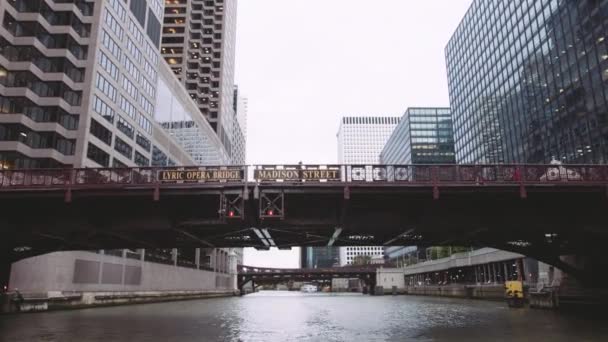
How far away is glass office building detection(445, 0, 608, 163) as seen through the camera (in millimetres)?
72062

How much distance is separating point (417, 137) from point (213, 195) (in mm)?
159681

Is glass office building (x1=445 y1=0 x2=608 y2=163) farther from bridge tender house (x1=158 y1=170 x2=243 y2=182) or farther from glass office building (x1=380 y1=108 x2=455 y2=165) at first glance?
bridge tender house (x1=158 y1=170 x2=243 y2=182)

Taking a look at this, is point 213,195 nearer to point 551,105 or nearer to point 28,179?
point 28,179

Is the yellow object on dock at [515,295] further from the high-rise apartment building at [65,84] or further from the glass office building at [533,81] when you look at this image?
the high-rise apartment building at [65,84]

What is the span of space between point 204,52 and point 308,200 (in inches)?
5391

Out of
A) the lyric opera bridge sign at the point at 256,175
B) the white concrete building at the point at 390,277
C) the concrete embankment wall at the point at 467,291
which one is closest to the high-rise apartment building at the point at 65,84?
the lyric opera bridge sign at the point at 256,175

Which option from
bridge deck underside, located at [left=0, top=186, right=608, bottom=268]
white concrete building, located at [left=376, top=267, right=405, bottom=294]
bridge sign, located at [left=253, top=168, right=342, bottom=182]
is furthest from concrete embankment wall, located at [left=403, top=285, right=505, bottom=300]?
bridge sign, located at [left=253, top=168, right=342, bottom=182]

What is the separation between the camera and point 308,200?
31391mm

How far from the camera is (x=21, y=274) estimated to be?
53.2 meters

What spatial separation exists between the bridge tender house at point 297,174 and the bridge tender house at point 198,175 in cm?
138

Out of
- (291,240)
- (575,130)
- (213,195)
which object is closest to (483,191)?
(213,195)

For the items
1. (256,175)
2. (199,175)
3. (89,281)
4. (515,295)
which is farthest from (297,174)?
(89,281)

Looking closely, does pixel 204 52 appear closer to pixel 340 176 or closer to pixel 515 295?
pixel 515 295

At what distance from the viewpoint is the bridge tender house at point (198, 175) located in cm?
2923
